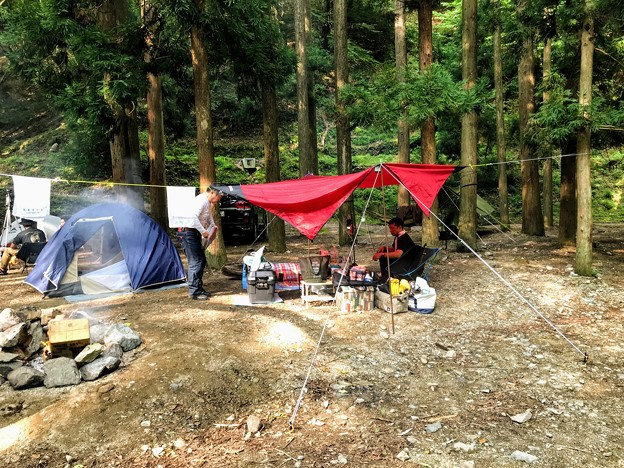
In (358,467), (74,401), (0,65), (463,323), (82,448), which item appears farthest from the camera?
(0,65)

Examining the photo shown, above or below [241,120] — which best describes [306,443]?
below

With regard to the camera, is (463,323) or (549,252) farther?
(549,252)

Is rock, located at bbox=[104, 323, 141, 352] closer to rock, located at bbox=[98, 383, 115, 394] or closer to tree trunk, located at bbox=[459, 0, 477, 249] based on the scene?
rock, located at bbox=[98, 383, 115, 394]

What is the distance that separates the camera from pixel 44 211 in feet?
20.7

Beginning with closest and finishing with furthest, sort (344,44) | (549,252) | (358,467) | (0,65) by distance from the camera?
1. (358,467)
2. (549,252)
3. (344,44)
4. (0,65)

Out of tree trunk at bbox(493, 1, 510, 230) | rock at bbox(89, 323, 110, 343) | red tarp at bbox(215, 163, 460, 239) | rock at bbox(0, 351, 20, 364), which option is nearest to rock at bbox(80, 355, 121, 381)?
rock at bbox(89, 323, 110, 343)

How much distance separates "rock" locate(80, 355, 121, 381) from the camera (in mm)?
3691

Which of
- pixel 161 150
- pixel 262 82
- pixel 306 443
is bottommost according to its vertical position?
pixel 306 443

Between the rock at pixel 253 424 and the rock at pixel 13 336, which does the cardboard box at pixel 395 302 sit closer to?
the rock at pixel 253 424

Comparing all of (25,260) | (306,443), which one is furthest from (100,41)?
(306,443)

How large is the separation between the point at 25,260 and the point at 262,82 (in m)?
6.12

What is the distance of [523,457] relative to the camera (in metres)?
2.65

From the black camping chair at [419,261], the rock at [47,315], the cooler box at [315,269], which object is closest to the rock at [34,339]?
the rock at [47,315]

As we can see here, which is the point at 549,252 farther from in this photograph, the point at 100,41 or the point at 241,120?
the point at 241,120
